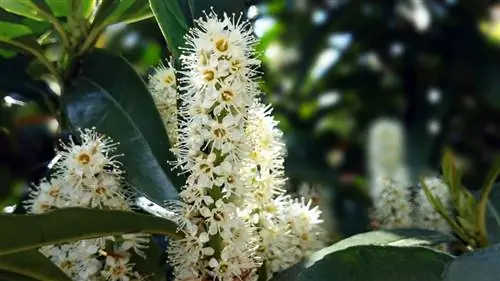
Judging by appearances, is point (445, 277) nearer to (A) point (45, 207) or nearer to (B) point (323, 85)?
(A) point (45, 207)

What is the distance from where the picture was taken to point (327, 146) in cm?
217

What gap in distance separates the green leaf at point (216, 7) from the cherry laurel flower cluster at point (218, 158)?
4 cm

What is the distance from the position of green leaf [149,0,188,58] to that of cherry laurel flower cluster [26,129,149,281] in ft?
0.30

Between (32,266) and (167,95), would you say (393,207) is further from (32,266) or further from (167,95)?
(32,266)

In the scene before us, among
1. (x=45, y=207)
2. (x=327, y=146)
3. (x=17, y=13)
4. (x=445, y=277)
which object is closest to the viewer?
(x=445, y=277)

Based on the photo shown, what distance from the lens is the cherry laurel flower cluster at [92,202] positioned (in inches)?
26.3

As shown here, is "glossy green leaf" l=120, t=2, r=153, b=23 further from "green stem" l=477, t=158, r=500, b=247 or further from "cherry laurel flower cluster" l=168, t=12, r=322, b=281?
"green stem" l=477, t=158, r=500, b=247

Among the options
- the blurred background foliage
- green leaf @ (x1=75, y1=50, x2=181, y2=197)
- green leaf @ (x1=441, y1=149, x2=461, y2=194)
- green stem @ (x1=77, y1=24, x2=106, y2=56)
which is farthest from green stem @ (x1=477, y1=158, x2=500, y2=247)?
the blurred background foliage

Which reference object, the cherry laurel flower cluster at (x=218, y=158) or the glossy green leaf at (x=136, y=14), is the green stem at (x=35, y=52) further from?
the cherry laurel flower cluster at (x=218, y=158)

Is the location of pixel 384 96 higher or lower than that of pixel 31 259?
higher

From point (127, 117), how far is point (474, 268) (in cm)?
31

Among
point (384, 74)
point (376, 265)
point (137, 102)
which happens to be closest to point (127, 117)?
point (137, 102)

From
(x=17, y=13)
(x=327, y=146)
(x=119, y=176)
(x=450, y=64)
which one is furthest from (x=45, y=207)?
(x=450, y=64)

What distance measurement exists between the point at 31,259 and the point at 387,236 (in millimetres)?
291
